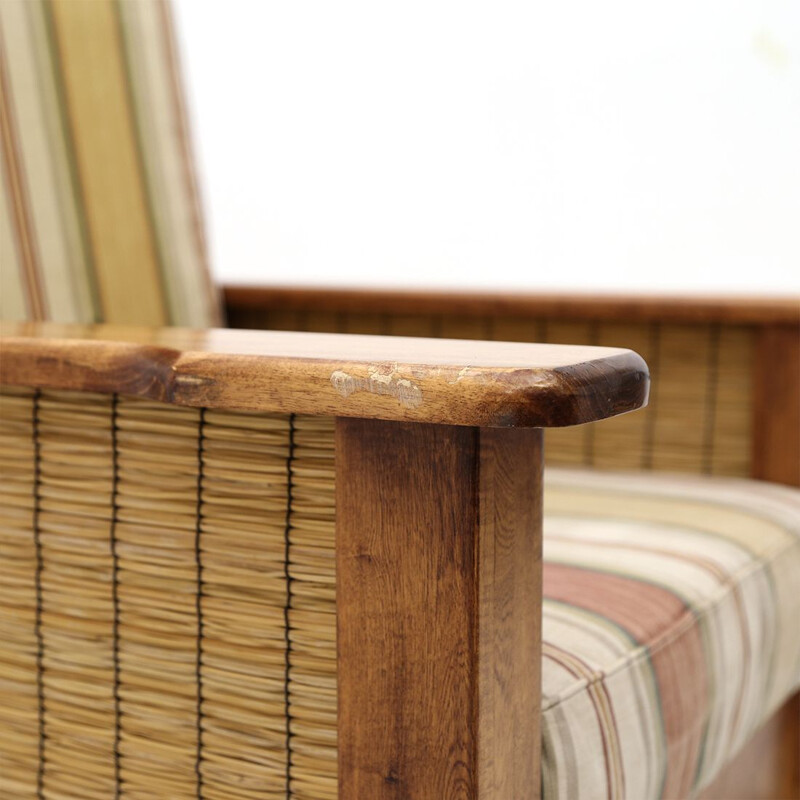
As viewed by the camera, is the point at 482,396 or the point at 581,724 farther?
the point at 581,724

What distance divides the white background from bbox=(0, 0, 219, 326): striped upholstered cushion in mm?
1425

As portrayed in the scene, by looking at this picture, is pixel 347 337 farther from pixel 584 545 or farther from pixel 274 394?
pixel 584 545

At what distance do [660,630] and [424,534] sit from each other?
32cm

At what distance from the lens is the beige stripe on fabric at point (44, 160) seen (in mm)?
1229

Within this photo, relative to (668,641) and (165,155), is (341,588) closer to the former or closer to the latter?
(668,641)

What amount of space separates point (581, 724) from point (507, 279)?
2310mm

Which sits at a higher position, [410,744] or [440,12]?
[440,12]

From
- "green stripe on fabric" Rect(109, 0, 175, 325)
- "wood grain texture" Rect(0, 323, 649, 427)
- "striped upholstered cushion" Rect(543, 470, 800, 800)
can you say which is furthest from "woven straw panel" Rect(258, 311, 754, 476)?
"wood grain texture" Rect(0, 323, 649, 427)

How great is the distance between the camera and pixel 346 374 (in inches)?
21.6

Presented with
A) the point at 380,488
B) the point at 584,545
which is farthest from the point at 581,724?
the point at 584,545

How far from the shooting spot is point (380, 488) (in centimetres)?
58

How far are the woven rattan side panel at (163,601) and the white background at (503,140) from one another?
2.08 meters

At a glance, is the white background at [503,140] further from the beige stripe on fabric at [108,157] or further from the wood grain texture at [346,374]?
the wood grain texture at [346,374]

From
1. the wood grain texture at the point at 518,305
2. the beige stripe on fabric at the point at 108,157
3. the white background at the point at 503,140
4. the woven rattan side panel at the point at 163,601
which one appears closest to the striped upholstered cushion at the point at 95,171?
the beige stripe on fabric at the point at 108,157
